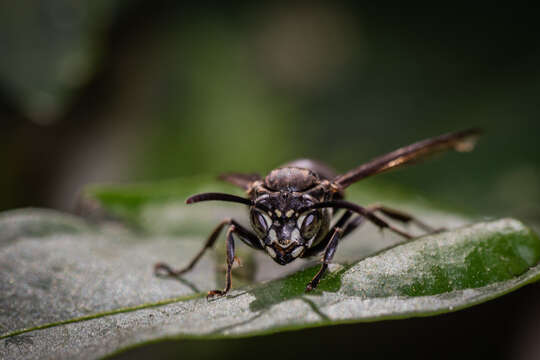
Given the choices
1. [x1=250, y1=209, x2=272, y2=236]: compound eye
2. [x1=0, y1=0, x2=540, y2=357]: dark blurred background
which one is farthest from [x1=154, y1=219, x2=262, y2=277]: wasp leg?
[x1=0, y1=0, x2=540, y2=357]: dark blurred background

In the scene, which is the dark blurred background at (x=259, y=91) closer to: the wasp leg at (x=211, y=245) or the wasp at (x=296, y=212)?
the wasp at (x=296, y=212)

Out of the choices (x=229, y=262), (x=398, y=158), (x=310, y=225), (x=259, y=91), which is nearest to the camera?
(x=310, y=225)

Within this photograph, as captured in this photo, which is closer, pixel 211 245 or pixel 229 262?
pixel 229 262

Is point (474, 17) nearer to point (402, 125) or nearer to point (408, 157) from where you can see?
point (402, 125)

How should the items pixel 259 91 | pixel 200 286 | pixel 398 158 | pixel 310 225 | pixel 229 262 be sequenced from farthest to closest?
pixel 259 91
pixel 398 158
pixel 200 286
pixel 229 262
pixel 310 225

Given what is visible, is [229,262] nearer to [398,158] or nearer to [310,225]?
[310,225]

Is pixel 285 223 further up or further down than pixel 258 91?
further down

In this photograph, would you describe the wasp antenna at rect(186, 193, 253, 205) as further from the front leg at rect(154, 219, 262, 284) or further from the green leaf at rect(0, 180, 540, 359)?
the green leaf at rect(0, 180, 540, 359)

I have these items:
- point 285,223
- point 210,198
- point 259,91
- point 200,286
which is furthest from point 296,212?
point 259,91
